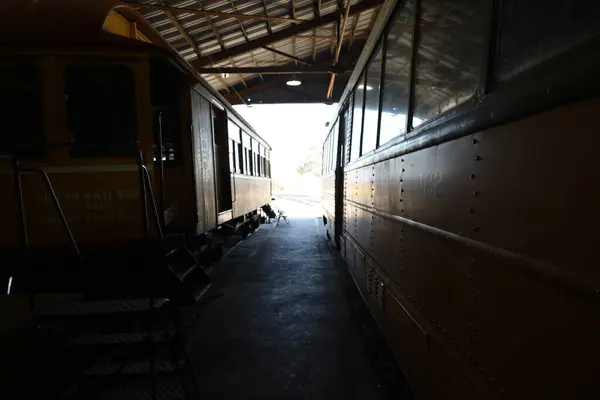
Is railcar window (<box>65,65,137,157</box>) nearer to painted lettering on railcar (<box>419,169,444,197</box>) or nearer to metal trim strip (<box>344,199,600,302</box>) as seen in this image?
painted lettering on railcar (<box>419,169,444,197</box>)

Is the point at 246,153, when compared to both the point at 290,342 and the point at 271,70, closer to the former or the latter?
the point at 271,70

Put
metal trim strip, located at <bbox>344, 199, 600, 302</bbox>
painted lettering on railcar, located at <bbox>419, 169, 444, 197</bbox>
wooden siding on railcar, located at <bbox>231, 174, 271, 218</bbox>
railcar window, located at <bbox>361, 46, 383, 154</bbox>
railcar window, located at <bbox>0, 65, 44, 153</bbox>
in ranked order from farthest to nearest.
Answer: wooden siding on railcar, located at <bbox>231, 174, 271, 218</bbox> → railcar window, located at <bbox>0, 65, 44, 153</bbox> → railcar window, located at <bbox>361, 46, 383, 154</bbox> → painted lettering on railcar, located at <bbox>419, 169, 444, 197</bbox> → metal trim strip, located at <bbox>344, 199, 600, 302</bbox>

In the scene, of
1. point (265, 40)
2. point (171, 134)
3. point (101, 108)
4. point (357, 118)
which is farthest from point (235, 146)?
point (101, 108)

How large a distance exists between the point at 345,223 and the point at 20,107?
4303mm

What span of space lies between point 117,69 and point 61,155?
109cm

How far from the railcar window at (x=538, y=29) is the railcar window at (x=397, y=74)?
1202 mm

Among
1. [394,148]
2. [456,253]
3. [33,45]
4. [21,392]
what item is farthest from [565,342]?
[33,45]

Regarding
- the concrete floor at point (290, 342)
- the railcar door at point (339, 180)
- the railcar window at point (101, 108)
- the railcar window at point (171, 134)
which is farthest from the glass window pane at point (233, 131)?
the railcar window at point (101, 108)

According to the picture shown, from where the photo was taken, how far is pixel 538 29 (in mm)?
1312

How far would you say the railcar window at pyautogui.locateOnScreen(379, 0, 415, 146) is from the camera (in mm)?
2777

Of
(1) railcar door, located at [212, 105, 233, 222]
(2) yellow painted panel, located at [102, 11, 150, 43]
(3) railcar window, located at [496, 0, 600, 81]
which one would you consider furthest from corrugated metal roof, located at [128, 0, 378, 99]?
(3) railcar window, located at [496, 0, 600, 81]

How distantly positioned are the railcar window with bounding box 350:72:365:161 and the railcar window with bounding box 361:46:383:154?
355 mm

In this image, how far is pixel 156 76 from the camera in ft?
17.9

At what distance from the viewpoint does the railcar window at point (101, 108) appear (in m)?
4.50
